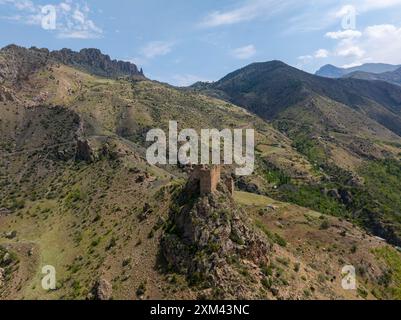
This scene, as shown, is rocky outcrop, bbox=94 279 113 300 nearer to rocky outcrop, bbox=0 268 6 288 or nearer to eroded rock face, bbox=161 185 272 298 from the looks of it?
eroded rock face, bbox=161 185 272 298

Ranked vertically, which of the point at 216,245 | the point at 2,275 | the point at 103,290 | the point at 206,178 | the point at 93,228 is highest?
the point at 206,178

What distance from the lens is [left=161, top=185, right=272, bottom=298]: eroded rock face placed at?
182ft

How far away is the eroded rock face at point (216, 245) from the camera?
182 feet

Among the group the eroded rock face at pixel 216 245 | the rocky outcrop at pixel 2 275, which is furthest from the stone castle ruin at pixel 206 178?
the rocky outcrop at pixel 2 275

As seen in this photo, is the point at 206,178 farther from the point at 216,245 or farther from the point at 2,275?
the point at 2,275

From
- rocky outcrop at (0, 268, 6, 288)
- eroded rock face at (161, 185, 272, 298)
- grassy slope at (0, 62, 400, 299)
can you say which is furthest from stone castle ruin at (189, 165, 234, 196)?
rocky outcrop at (0, 268, 6, 288)

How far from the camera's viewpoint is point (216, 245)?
58.2 m

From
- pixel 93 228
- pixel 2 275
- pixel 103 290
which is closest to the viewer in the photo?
pixel 103 290

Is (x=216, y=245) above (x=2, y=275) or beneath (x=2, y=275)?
above

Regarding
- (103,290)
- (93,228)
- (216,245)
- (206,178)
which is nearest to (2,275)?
(93,228)

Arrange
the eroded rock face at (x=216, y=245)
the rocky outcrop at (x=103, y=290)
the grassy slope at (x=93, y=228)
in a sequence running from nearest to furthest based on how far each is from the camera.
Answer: the eroded rock face at (x=216, y=245), the rocky outcrop at (x=103, y=290), the grassy slope at (x=93, y=228)

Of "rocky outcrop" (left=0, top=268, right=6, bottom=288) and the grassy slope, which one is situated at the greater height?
the grassy slope

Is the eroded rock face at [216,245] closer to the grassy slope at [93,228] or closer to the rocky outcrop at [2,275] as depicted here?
the grassy slope at [93,228]
